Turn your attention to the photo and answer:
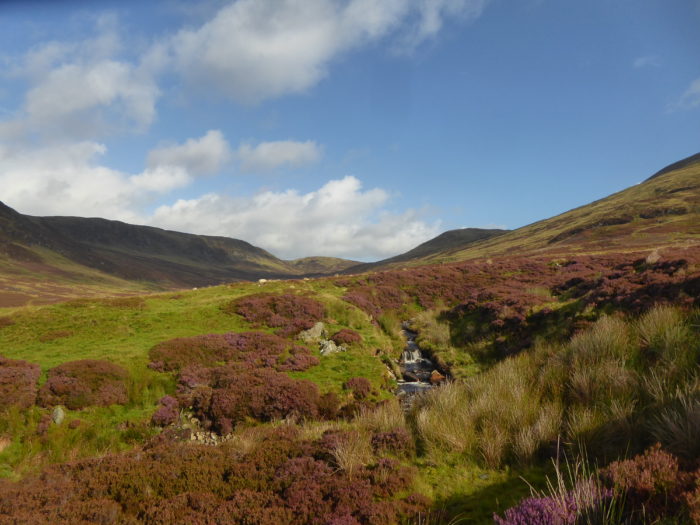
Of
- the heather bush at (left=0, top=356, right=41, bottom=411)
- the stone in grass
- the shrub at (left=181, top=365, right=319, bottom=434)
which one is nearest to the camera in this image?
the heather bush at (left=0, top=356, right=41, bottom=411)

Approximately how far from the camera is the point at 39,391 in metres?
12.3

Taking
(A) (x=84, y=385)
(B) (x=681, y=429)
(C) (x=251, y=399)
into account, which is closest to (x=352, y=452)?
(B) (x=681, y=429)

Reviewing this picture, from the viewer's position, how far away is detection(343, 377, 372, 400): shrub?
1480 centimetres

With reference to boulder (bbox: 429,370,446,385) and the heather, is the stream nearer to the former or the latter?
boulder (bbox: 429,370,446,385)

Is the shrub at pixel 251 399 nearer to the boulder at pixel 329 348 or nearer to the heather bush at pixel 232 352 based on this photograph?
the heather bush at pixel 232 352

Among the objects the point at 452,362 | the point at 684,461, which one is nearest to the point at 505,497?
the point at 684,461

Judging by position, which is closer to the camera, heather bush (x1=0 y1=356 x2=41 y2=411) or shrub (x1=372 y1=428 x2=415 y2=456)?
shrub (x1=372 y1=428 x2=415 y2=456)

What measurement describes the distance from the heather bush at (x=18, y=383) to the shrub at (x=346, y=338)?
1378 cm

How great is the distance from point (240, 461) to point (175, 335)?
15.6m

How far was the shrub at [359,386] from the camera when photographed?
583 inches

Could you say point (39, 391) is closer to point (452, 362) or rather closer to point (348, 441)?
point (348, 441)

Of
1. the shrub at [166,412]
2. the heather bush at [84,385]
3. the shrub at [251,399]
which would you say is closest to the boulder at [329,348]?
the shrub at [251,399]

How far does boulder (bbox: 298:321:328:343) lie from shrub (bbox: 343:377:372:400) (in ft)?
19.6

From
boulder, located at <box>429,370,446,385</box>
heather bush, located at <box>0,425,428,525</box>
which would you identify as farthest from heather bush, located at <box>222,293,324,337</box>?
heather bush, located at <box>0,425,428,525</box>
